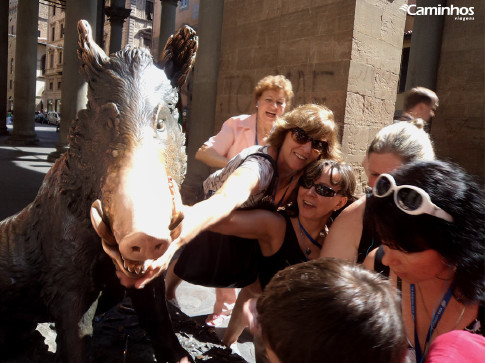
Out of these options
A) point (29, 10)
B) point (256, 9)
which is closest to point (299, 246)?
point (256, 9)

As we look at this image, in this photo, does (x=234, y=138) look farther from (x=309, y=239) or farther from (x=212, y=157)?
(x=309, y=239)

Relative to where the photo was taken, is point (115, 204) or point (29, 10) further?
point (29, 10)

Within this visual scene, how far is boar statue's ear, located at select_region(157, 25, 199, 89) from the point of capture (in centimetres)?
140

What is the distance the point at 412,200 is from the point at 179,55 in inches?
36.3

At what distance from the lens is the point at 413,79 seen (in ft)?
26.1

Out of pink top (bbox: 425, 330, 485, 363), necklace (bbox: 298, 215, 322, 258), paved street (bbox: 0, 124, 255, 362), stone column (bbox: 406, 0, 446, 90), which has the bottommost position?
paved street (bbox: 0, 124, 255, 362)

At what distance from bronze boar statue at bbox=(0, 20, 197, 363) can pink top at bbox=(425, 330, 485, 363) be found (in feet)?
2.24

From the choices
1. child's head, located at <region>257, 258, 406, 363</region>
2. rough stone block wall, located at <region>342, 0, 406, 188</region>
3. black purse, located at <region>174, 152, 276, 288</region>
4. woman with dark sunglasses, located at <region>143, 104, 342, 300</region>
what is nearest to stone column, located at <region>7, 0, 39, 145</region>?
rough stone block wall, located at <region>342, 0, 406, 188</region>

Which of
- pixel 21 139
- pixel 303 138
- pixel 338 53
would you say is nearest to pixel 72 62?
pixel 21 139

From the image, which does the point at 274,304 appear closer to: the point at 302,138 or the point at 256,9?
the point at 302,138

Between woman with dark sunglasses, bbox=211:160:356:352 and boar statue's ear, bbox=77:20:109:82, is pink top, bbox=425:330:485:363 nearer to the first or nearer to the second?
woman with dark sunglasses, bbox=211:160:356:352

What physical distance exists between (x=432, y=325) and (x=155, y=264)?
2.99 feet

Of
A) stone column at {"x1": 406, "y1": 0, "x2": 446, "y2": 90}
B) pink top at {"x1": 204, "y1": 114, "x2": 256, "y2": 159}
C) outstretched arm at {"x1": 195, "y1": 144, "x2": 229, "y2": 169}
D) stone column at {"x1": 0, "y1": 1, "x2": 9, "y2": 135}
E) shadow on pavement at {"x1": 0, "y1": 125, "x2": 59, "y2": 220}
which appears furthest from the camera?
stone column at {"x1": 0, "y1": 1, "x2": 9, "y2": 135}

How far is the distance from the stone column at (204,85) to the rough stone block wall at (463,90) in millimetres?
4311
